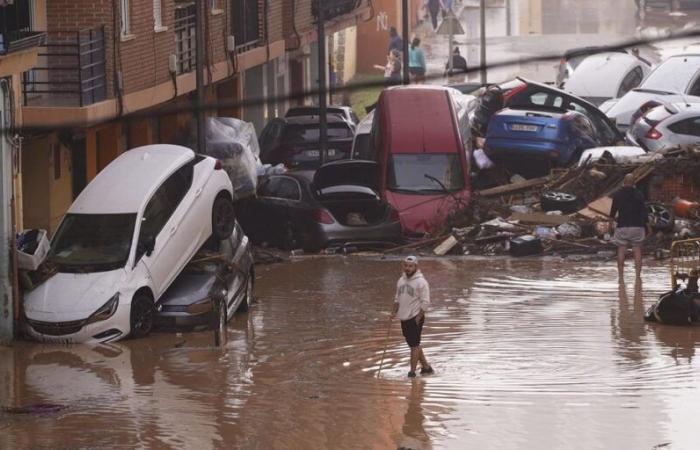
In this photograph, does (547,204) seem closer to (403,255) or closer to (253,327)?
(403,255)

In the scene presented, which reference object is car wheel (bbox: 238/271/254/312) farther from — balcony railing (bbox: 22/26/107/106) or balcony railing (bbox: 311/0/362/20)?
balcony railing (bbox: 311/0/362/20)

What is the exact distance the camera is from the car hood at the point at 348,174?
29.5 m

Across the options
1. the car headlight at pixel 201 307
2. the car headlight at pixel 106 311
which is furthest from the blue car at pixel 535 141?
the car headlight at pixel 106 311

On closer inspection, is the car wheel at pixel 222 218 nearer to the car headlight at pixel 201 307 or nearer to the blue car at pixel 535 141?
the car headlight at pixel 201 307

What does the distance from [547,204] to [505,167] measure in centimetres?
384

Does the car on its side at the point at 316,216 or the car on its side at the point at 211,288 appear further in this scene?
the car on its side at the point at 316,216

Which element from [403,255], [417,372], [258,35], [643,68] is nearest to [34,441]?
[417,372]

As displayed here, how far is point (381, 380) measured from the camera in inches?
709

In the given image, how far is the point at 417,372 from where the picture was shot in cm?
1819

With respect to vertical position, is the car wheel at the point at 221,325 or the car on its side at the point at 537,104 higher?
the car on its side at the point at 537,104

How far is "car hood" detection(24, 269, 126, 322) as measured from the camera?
20141 millimetres

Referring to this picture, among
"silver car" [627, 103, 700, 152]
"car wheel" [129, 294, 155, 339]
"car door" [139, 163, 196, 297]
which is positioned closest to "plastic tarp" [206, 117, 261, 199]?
"car door" [139, 163, 196, 297]

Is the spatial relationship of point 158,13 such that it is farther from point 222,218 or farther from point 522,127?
point 222,218

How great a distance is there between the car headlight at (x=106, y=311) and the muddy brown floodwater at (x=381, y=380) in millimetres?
361
